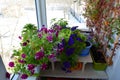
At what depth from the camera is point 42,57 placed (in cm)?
112

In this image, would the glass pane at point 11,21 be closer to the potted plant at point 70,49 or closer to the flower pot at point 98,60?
the potted plant at point 70,49

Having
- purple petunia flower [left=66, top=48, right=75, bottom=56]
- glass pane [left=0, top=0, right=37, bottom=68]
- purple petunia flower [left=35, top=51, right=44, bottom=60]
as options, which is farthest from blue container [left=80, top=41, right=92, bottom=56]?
glass pane [left=0, top=0, right=37, bottom=68]

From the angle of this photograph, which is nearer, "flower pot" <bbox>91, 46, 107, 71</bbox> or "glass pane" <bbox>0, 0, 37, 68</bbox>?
"glass pane" <bbox>0, 0, 37, 68</bbox>

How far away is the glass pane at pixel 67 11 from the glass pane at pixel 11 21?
254 millimetres

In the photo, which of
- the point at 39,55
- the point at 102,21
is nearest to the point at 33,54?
the point at 39,55

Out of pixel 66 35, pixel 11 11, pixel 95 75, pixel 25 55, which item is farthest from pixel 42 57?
pixel 95 75

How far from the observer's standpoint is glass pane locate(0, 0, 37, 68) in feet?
3.69

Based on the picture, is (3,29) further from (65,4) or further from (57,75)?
(65,4)

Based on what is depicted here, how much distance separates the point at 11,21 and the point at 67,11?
0.77 meters

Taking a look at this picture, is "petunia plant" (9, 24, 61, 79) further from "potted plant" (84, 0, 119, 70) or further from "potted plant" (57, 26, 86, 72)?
"potted plant" (84, 0, 119, 70)

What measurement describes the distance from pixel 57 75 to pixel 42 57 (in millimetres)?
392

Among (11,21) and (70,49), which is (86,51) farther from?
(11,21)

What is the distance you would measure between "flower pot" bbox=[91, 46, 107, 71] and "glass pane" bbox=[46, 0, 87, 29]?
1.11 feet

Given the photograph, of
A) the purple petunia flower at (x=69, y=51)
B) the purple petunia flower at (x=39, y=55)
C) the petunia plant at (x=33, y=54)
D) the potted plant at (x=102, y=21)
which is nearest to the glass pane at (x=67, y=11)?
the potted plant at (x=102, y=21)
